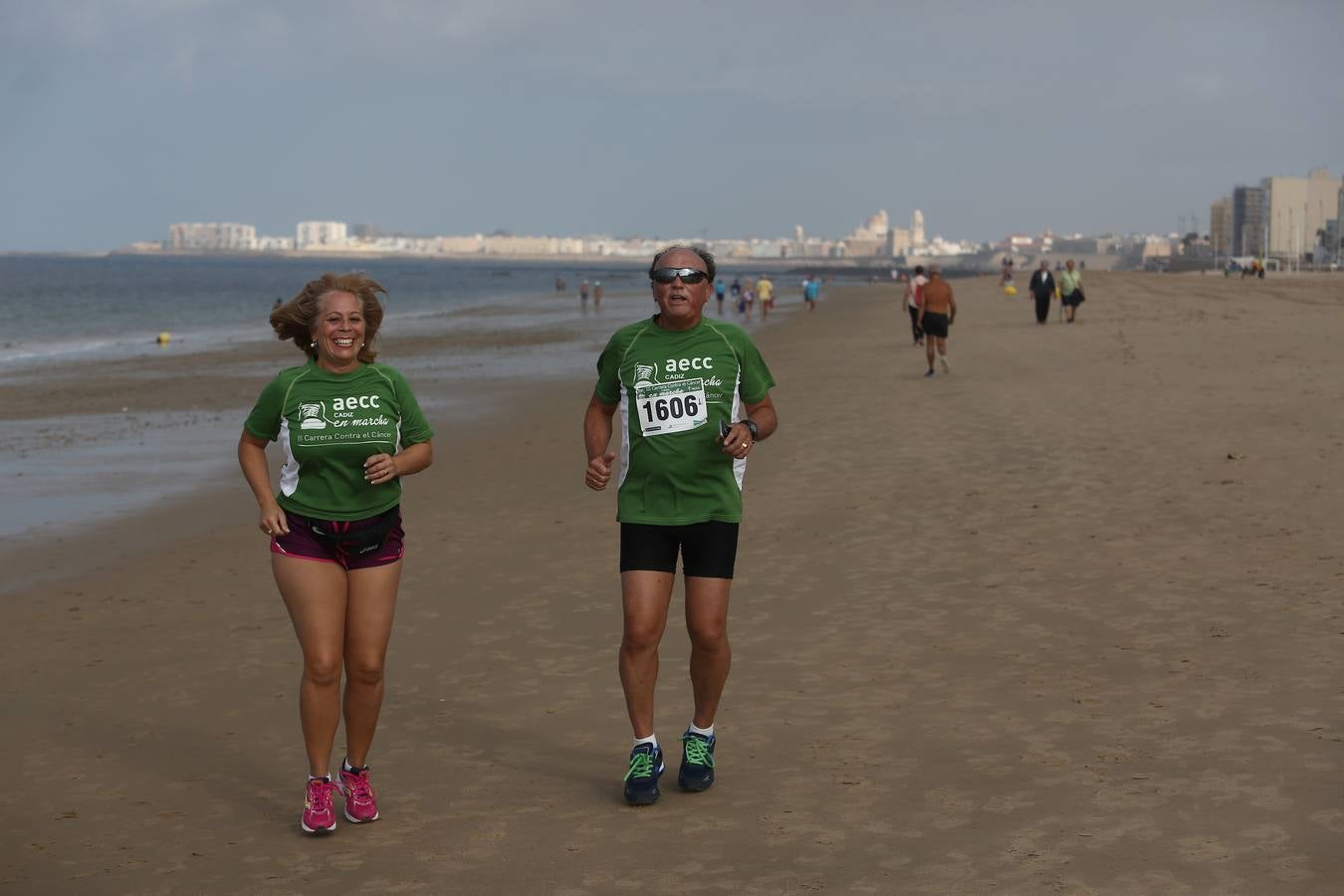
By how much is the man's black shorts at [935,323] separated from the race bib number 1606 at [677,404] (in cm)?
1518

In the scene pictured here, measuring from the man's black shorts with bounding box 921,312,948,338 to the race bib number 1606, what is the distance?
15.2 m

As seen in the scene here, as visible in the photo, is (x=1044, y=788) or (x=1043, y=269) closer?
(x=1044, y=788)

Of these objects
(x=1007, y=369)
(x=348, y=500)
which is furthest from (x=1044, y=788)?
(x=1007, y=369)

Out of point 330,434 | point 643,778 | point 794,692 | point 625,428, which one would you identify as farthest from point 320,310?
point 794,692

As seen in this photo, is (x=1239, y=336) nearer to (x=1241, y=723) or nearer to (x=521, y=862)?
(x=1241, y=723)

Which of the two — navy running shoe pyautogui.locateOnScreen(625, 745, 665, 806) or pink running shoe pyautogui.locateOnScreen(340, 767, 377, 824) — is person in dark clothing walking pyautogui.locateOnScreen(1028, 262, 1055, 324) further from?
pink running shoe pyautogui.locateOnScreen(340, 767, 377, 824)

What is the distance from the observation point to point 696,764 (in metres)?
5.02

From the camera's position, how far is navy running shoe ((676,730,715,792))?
5.02m

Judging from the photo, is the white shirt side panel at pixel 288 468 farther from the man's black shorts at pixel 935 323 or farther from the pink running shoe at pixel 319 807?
the man's black shorts at pixel 935 323

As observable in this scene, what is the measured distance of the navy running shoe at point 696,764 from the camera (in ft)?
16.5

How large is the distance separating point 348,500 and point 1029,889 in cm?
219

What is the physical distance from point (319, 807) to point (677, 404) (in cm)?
163

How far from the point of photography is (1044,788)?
489 cm

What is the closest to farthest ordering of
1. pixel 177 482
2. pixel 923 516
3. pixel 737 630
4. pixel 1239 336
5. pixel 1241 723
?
pixel 1241 723 → pixel 737 630 → pixel 923 516 → pixel 177 482 → pixel 1239 336
